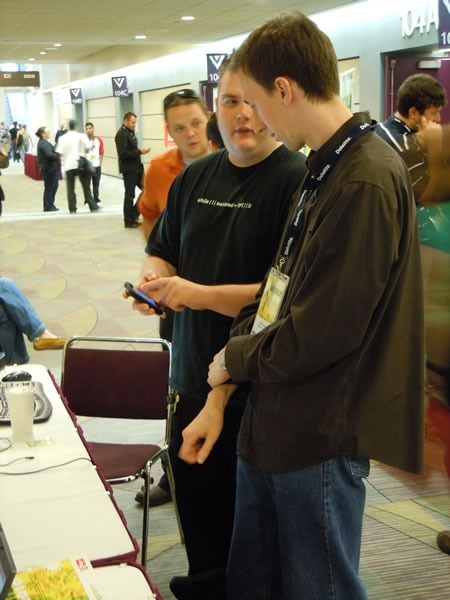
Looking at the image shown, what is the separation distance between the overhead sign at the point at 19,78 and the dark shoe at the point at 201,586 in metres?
24.3

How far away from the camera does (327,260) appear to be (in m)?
1.38

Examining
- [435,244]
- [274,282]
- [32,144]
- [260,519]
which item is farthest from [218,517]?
[32,144]

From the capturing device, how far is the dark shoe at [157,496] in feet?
11.0

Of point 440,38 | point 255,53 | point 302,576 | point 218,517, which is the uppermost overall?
point 440,38

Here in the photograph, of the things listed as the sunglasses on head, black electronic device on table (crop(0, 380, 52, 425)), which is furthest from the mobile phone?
the sunglasses on head

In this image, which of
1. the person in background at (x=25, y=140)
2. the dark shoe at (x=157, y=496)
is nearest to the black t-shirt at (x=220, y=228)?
the dark shoe at (x=157, y=496)

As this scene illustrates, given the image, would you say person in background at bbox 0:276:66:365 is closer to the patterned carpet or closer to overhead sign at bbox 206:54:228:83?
the patterned carpet

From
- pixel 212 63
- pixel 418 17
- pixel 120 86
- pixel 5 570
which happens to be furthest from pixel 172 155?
pixel 120 86

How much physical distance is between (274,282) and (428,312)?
116 centimetres

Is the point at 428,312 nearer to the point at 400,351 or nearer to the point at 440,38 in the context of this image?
the point at 400,351

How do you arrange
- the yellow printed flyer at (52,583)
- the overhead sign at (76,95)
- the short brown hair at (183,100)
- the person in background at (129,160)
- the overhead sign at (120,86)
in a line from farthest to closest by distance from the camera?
the overhead sign at (76,95)
the overhead sign at (120,86)
the person in background at (129,160)
the short brown hair at (183,100)
the yellow printed flyer at (52,583)

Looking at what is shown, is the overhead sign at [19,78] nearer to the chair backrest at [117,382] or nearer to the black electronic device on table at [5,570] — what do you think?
the chair backrest at [117,382]

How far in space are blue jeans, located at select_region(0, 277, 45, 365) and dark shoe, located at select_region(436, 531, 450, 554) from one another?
2.08 m

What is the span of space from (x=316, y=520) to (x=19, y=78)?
25.2 metres
